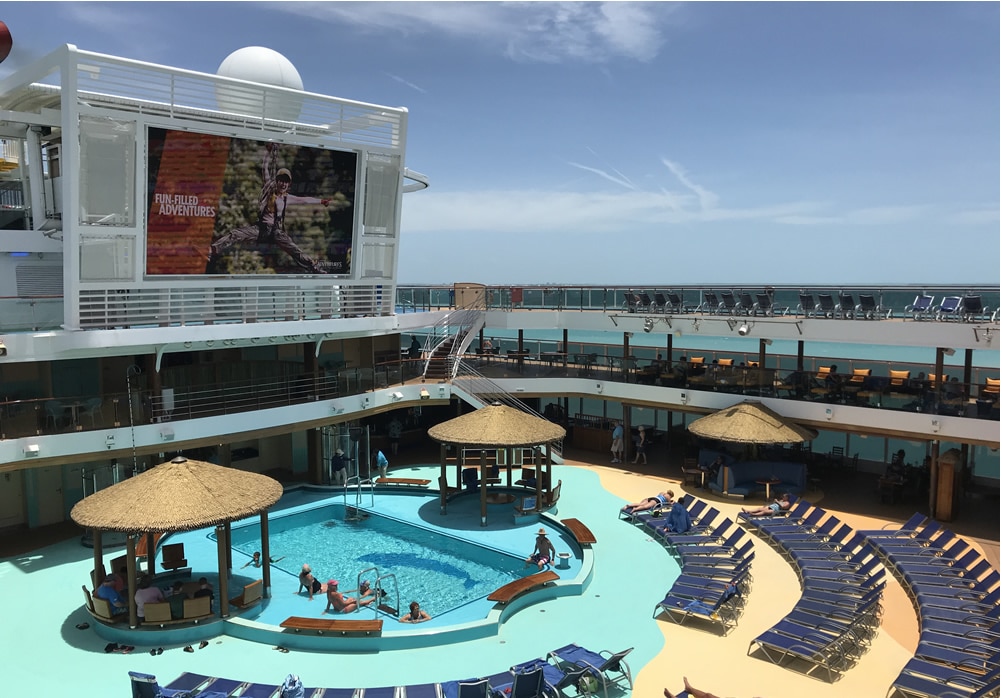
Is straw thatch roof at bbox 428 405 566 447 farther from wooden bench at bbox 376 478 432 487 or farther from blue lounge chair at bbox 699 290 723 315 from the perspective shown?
blue lounge chair at bbox 699 290 723 315

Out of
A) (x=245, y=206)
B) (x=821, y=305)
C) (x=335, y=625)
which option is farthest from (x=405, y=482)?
(x=821, y=305)

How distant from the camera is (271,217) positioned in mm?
21938

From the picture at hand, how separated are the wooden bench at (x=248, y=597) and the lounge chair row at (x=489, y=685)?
2.74 meters

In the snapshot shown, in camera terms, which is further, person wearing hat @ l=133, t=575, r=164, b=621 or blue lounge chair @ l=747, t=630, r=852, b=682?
person wearing hat @ l=133, t=575, r=164, b=621

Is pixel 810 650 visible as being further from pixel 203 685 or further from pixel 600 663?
pixel 203 685

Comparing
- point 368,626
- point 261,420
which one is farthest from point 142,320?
point 368,626

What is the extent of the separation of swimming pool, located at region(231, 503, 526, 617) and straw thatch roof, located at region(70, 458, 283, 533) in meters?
3.21

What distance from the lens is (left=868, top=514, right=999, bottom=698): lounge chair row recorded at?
11195 millimetres

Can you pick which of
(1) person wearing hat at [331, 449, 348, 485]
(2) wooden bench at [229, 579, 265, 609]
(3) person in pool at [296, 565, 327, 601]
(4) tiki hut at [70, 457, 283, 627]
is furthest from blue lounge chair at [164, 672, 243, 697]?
(1) person wearing hat at [331, 449, 348, 485]

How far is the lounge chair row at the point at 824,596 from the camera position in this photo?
497 inches

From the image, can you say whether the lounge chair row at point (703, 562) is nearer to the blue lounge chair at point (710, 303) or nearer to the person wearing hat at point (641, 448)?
the person wearing hat at point (641, 448)

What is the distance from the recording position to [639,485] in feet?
78.8

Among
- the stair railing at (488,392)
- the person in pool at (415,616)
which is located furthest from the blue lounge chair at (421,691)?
the stair railing at (488,392)

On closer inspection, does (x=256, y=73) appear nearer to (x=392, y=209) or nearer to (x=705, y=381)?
(x=392, y=209)
